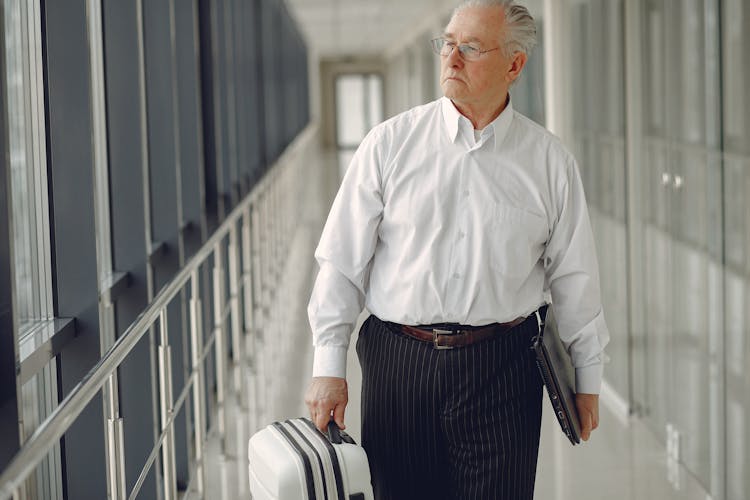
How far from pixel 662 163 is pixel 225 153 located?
1.94 metres

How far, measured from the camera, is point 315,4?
7.61 meters

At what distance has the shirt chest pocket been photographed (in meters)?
1.34

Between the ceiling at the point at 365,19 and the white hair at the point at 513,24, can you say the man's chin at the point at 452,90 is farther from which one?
the ceiling at the point at 365,19

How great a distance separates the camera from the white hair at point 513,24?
133 centimetres

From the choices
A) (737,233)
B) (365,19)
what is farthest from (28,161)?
(365,19)

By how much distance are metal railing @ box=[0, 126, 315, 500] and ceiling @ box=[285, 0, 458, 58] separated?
175cm

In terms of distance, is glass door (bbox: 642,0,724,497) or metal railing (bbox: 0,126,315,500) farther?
glass door (bbox: 642,0,724,497)

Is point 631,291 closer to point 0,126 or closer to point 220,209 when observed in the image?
point 220,209

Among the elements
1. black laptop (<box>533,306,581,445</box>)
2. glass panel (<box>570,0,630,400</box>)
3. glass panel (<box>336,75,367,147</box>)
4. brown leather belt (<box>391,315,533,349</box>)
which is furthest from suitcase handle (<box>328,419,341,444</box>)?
glass panel (<box>336,75,367,147</box>)

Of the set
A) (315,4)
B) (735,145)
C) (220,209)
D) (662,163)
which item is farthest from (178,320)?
(315,4)

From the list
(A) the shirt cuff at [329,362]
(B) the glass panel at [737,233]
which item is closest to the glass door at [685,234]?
(B) the glass panel at [737,233]

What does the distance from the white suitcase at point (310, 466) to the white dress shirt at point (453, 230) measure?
0.33 ft

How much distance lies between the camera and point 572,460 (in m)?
2.55

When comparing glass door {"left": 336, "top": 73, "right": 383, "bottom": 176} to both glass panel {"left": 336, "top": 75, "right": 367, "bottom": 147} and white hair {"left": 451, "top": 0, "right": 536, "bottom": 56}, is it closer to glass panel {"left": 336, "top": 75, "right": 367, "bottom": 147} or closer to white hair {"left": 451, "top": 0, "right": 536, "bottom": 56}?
glass panel {"left": 336, "top": 75, "right": 367, "bottom": 147}
